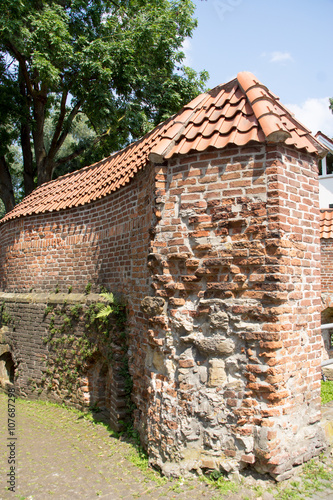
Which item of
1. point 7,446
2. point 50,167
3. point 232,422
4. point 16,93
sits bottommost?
point 7,446

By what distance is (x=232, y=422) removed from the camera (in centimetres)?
393

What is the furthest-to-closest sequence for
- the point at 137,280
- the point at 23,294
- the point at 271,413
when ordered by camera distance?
the point at 23,294 < the point at 137,280 < the point at 271,413

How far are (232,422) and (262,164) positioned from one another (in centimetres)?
262

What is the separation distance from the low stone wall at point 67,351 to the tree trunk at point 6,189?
23.6 ft

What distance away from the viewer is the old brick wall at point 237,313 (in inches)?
152

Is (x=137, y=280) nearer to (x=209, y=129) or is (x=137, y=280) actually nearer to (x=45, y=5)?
(x=209, y=129)

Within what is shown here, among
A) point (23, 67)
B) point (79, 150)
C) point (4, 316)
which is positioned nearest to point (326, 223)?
point (4, 316)

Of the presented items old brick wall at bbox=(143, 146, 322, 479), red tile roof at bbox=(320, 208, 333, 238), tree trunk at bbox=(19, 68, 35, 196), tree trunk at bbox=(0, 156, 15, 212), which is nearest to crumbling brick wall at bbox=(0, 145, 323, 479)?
old brick wall at bbox=(143, 146, 322, 479)

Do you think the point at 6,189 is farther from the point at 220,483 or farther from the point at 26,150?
the point at 220,483

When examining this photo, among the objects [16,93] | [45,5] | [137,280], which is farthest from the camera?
[16,93]

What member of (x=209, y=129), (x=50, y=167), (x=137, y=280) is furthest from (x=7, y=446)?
(x=50, y=167)

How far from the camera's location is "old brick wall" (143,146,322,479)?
3854mm

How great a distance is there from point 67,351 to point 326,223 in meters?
8.29

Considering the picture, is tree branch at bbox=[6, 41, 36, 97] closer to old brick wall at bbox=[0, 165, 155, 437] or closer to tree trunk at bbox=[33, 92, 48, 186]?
tree trunk at bbox=[33, 92, 48, 186]
